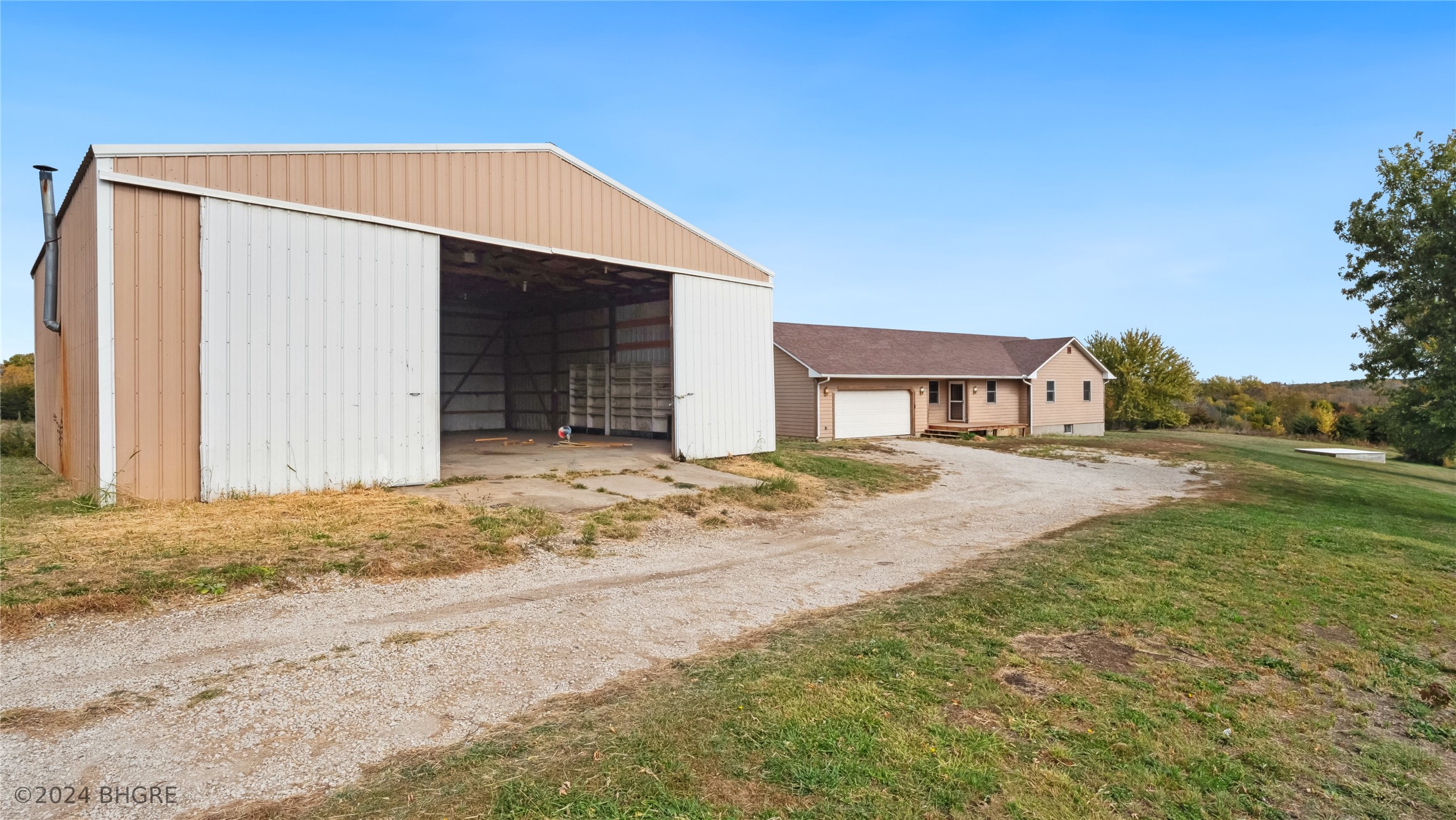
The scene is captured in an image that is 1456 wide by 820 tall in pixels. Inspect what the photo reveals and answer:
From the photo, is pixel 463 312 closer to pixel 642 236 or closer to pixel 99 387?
pixel 642 236

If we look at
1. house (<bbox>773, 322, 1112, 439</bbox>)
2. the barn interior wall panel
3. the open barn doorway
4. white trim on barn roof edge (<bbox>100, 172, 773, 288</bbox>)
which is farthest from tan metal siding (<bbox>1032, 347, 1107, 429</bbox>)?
the barn interior wall panel

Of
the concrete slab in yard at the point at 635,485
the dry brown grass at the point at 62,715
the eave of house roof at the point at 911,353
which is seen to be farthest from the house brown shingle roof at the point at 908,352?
the dry brown grass at the point at 62,715

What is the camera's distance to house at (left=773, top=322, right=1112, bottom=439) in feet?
88.4

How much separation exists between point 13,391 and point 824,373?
107 feet

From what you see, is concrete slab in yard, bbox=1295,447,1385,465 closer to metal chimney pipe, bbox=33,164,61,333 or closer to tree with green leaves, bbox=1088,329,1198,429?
tree with green leaves, bbox=1088,329,1198,429

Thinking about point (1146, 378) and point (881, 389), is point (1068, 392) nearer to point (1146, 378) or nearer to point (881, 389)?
point (1146, 378)

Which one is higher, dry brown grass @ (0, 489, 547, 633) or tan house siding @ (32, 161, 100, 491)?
tan house siding @ (32, 161, 100, 491)

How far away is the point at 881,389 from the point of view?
94.1ft

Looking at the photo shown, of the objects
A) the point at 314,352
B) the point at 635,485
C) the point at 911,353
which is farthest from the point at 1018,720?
the point at 911,353

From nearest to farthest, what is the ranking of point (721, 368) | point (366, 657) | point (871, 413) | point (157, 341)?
1. point (366, 657)
2. point (157, 341)
3. point (721, 368)
4. point (871, 413)

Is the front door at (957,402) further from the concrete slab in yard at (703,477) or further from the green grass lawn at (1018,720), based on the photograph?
the green grass lawn at (1018,720)

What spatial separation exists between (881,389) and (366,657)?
82.2ft

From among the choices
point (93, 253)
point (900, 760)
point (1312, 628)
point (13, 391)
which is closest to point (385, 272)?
point (93, 253)

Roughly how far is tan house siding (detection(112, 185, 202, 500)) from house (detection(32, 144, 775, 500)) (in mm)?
22
